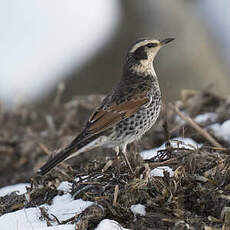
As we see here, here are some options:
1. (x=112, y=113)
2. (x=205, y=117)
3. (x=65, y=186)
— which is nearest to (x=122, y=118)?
(x=112, y=113)

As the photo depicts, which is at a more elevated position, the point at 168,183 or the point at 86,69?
the point at 168,183

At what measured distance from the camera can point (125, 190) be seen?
15.9 feet

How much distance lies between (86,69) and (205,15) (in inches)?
128

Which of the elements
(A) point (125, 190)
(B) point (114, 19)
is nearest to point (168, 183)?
(A) point (125, 190)

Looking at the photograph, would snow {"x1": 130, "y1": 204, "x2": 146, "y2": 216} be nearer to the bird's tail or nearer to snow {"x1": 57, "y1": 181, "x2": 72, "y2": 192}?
snow {"x1": 57, "y1": 181, "x2": 72, "y2": 192}

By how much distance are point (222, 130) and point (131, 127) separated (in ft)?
4.18

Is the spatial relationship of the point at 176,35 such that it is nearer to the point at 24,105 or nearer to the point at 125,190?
the point at 24,105

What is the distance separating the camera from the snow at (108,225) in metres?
4.44

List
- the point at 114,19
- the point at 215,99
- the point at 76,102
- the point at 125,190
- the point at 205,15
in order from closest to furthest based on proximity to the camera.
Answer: the point at 125,190 → the point at 215,99 → the point at 76,102 → the point at 205,15 → the point at 114,19

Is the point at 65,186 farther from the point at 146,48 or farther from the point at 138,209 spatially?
the point at 146,48

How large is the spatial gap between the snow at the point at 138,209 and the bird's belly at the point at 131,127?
144 cm

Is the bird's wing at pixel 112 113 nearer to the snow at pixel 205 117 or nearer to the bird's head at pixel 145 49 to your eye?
the bird's head at pixel 145 49

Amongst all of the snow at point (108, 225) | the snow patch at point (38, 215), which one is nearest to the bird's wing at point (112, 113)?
the snow patch at point (38, 215)

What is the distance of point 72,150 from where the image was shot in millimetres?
5742
